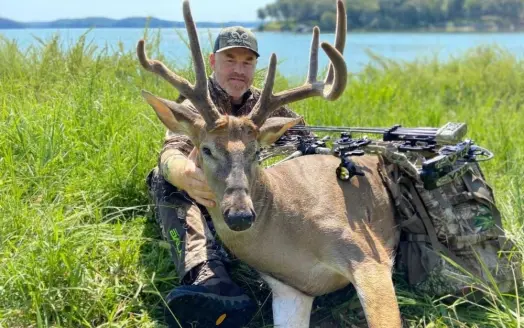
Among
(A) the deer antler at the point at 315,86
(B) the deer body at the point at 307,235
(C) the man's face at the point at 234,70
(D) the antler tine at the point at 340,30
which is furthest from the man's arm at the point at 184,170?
(D) the antler tine at the point at 340,30

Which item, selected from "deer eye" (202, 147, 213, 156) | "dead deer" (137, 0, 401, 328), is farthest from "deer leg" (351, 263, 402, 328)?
"deer eye" (202, 147, 213, 156)

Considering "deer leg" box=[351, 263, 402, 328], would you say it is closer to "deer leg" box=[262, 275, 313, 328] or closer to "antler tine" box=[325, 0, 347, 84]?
"deer leg" box=[262, 275, 313, 328]

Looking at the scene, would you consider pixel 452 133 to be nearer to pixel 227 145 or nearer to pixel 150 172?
pixel 227 145

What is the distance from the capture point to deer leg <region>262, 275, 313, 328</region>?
3531 mm

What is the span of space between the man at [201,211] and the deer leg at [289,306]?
0.16 m

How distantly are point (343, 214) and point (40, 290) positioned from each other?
5.49ft

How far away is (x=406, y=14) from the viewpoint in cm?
4800

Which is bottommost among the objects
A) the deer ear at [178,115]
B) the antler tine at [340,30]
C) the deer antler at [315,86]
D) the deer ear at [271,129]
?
the deer ear at [271,129]

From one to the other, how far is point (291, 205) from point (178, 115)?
806 mm

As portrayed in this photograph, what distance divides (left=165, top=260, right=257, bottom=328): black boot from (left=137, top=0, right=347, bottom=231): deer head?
0.52 meters

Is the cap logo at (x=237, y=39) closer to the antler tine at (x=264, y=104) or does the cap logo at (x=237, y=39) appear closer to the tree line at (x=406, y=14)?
the antler tine at (x=264, y=104)

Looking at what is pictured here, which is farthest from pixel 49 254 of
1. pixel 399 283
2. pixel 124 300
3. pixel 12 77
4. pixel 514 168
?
pixel 514 168

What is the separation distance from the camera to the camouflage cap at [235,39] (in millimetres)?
4285

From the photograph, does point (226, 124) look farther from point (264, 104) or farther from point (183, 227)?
point (183, 227)
